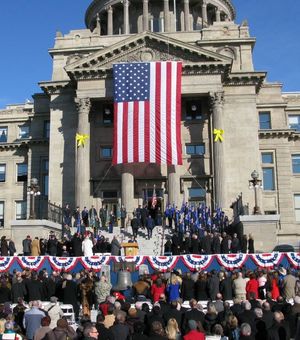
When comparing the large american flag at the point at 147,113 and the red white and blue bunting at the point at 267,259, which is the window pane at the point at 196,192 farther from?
the red white and blue bunting at the point at 267,259

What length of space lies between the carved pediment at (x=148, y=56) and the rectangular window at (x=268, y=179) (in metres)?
10.0

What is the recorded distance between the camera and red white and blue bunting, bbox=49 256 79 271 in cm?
2630

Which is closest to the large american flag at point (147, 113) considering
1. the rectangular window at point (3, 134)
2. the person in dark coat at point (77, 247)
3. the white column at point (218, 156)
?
the white column at point (218, 156)

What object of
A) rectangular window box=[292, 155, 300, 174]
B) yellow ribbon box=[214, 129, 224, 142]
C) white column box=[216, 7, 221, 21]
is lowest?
rectangular window box=[292, 155, 300, 174]

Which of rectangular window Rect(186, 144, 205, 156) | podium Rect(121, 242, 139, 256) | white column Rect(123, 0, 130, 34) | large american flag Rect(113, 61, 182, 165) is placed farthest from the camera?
white column Rect(123, 0, 130, 34)

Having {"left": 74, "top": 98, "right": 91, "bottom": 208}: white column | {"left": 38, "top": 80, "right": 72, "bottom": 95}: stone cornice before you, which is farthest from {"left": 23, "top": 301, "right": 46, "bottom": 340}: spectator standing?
{"left": 38, "top": 80, "right": 72, "bottom": 95}: stone cornice

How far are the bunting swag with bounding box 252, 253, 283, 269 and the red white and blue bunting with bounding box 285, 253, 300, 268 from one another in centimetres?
36

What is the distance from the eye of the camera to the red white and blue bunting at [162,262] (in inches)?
1001

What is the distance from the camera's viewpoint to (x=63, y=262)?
2645cm

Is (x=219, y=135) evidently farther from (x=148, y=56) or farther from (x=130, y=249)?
(x=130, y=249)

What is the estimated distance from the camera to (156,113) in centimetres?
4153

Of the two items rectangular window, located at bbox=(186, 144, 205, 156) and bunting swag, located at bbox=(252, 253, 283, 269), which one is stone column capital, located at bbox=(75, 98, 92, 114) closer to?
rectangular window, located at bbox=(186, 144, 205, 156)

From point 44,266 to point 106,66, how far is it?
2201cm

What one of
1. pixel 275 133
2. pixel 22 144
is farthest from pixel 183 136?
pixel 22 144
